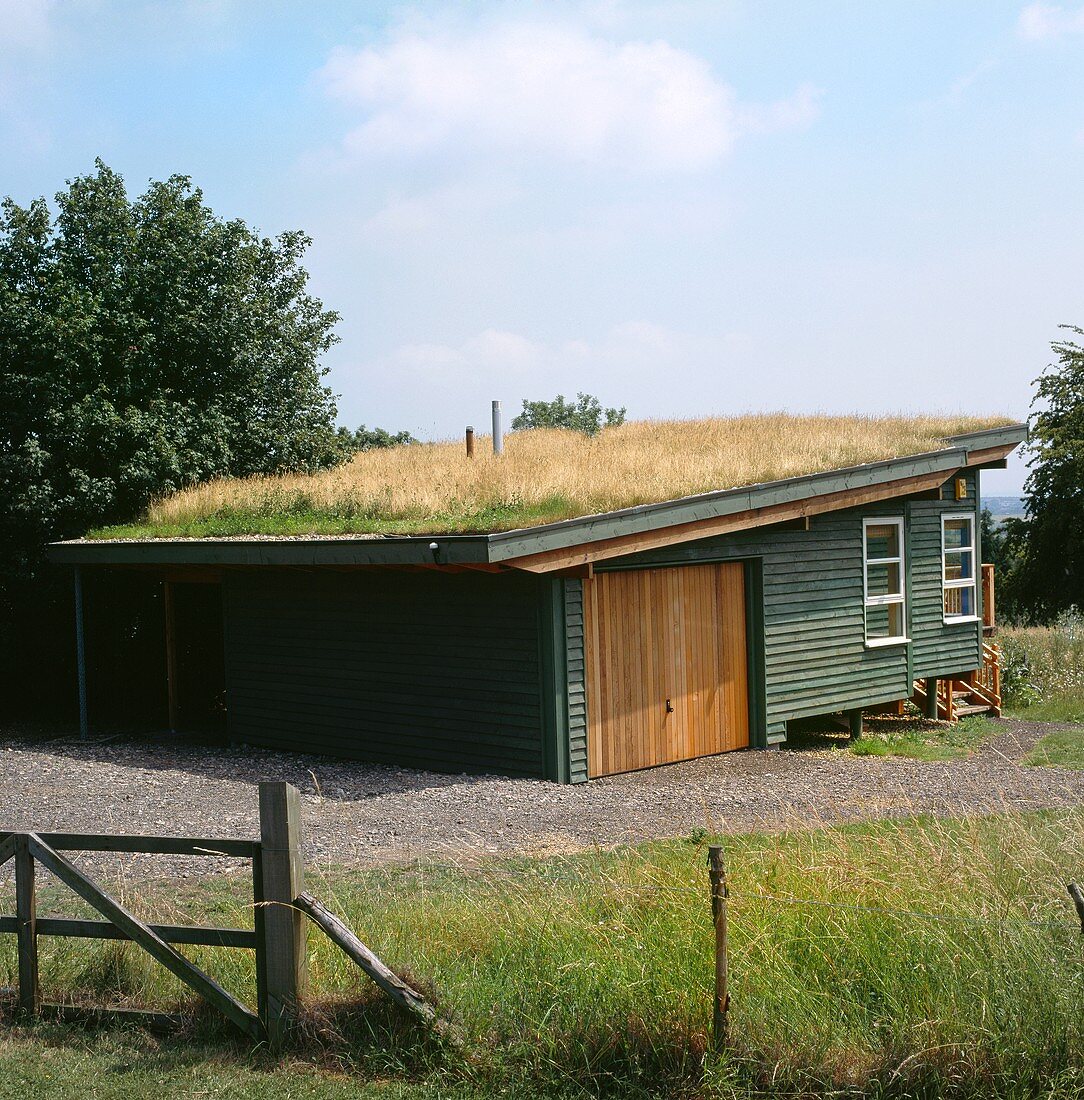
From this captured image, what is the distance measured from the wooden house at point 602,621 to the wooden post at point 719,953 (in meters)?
6.15

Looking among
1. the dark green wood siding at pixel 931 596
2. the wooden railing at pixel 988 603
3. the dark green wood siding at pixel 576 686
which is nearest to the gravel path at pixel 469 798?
the dark green wood siding at pixel 576 686

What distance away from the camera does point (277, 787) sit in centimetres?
530

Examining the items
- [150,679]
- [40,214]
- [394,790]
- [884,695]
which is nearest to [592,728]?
Result: [394,790]

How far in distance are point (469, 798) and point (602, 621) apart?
2463 mm

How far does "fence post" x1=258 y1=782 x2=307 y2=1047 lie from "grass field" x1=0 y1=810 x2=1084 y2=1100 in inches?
6.1

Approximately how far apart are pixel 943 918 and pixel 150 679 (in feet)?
57.7

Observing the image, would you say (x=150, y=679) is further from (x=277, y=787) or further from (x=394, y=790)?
(x=277, y=787)

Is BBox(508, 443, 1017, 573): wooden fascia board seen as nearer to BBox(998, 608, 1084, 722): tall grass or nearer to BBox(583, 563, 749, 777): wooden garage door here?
BBox(583, 563, 749, 777): wooden garage door

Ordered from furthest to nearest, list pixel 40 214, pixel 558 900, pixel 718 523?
1. pixel 40 214
2. pixel 718 523
3. pixel 558 900

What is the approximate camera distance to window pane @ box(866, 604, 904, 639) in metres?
16.0

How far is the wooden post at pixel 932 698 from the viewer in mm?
17797

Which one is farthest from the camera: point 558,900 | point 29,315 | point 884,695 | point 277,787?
point 29,315

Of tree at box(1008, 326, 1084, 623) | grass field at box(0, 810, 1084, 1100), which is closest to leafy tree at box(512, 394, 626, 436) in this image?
tree at box(1008, 326, 1084, 623)

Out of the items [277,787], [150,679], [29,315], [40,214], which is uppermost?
[40,214]
